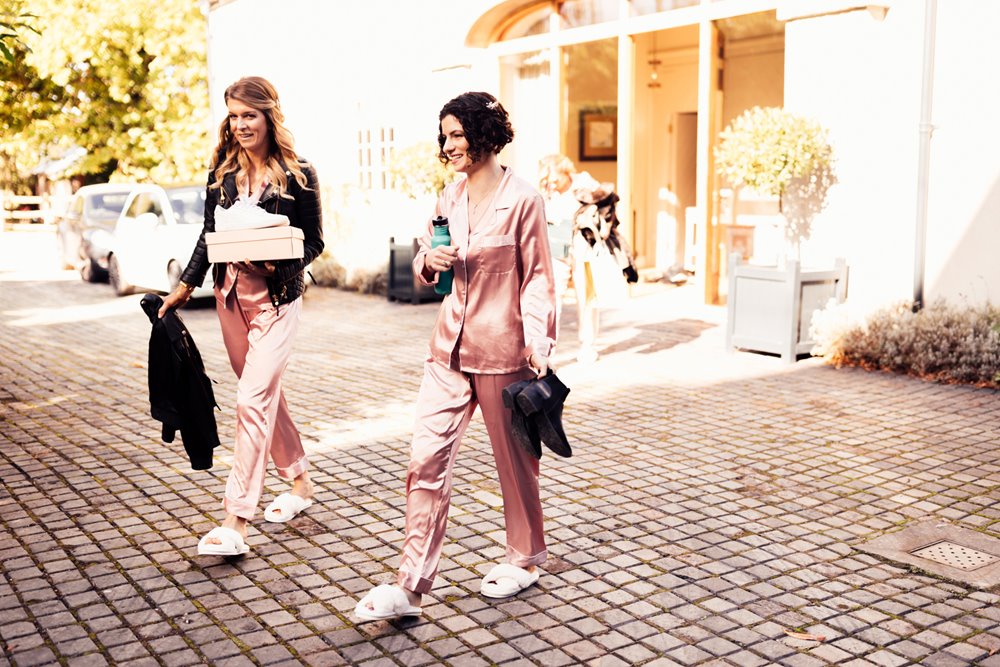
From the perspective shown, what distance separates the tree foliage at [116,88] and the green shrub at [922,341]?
18150 millimetres

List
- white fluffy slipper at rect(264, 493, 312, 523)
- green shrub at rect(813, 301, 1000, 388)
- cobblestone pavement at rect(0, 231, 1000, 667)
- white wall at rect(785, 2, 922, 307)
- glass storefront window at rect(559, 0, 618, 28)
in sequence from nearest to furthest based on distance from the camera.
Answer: cobblestone pavement at rect(0, 231, 1000, 667)
white fluffy slipper at rect(264, 493, 312, 523)
green shrub at rect(813, 301, 1000, 388)
white wall at rect(785, 2, 922, 307)
glass storefront window at rect(559, 0, 618, 28)

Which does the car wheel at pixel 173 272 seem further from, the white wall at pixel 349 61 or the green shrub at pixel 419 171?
the white wall at pixel 349 61

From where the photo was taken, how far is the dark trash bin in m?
13.5

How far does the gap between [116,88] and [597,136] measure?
15.8 m

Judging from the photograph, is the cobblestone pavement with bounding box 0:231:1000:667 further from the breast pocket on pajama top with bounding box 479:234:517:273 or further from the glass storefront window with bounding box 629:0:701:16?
the glass storefront window with bounding box 629:0:701:16

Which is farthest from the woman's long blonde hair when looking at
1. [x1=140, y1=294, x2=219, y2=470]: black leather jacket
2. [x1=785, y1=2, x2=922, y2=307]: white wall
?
[x1=785, y1=2, x2=922, y2=307]: white wall

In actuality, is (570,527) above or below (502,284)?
below

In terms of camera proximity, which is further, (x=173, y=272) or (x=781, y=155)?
(x=173, y=272)

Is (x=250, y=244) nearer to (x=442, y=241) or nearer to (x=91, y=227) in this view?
(x=442, y=241)

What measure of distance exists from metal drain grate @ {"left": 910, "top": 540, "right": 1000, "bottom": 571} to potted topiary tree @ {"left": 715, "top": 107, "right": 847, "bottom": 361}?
449 centimetres

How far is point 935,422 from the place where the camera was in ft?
22.8

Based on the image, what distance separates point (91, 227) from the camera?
693 inches

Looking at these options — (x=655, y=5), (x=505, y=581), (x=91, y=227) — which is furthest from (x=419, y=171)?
(x=505, y=581)

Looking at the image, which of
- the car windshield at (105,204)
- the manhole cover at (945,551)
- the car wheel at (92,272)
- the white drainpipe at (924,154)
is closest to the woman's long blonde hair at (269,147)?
the manhole cover at (945,551)
